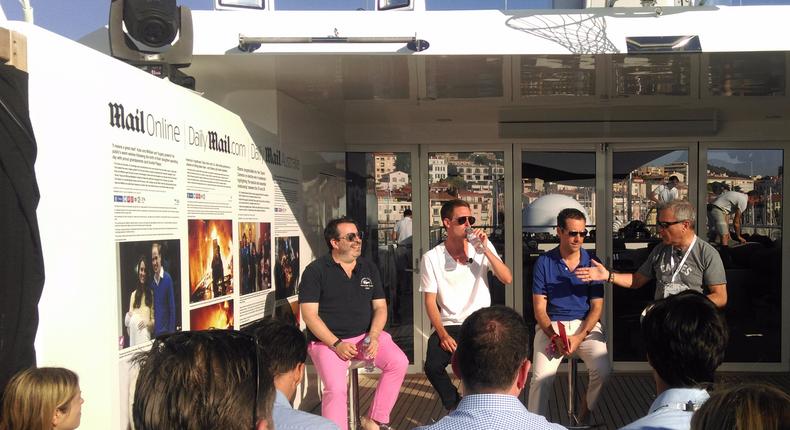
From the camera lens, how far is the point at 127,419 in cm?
258

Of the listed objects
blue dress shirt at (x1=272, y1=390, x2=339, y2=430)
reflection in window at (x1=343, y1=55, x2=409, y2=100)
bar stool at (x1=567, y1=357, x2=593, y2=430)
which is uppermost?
reflection in window at (x1=343, y1=55, x2=409, y2=100)

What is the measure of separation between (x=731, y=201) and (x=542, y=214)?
166 centimetres

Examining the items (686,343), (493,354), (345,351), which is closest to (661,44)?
(686,343)

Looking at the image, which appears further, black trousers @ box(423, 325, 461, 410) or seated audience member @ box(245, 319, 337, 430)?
black trousers @ box(423, 325, 461, 410)

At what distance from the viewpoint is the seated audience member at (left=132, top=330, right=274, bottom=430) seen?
119 cm

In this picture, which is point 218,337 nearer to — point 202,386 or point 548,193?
point 202,386

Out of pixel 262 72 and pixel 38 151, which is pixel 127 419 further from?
pixel 262 72

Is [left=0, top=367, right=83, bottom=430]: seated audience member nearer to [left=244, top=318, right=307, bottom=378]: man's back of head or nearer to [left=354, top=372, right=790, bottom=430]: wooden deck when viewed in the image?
[left=244, top=318, right=307, bottom=378]: man's back of head

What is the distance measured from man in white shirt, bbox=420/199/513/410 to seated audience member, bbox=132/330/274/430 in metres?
2.92

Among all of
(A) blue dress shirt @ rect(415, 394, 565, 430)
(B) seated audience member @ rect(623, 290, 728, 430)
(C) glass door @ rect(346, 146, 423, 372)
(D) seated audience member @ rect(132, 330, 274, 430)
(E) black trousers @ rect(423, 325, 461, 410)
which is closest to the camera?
(D) seated audience member @ rect(132, 330, 274, 430)

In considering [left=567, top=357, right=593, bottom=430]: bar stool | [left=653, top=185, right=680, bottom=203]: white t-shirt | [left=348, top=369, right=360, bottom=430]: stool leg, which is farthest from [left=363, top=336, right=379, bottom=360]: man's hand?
[left=653, top=185, right=680, bottom=203]: white t-shirt

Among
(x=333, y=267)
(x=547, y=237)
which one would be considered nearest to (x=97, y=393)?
(x=333, y=267)

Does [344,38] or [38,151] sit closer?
[38,151]

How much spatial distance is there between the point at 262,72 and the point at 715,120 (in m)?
3.90
